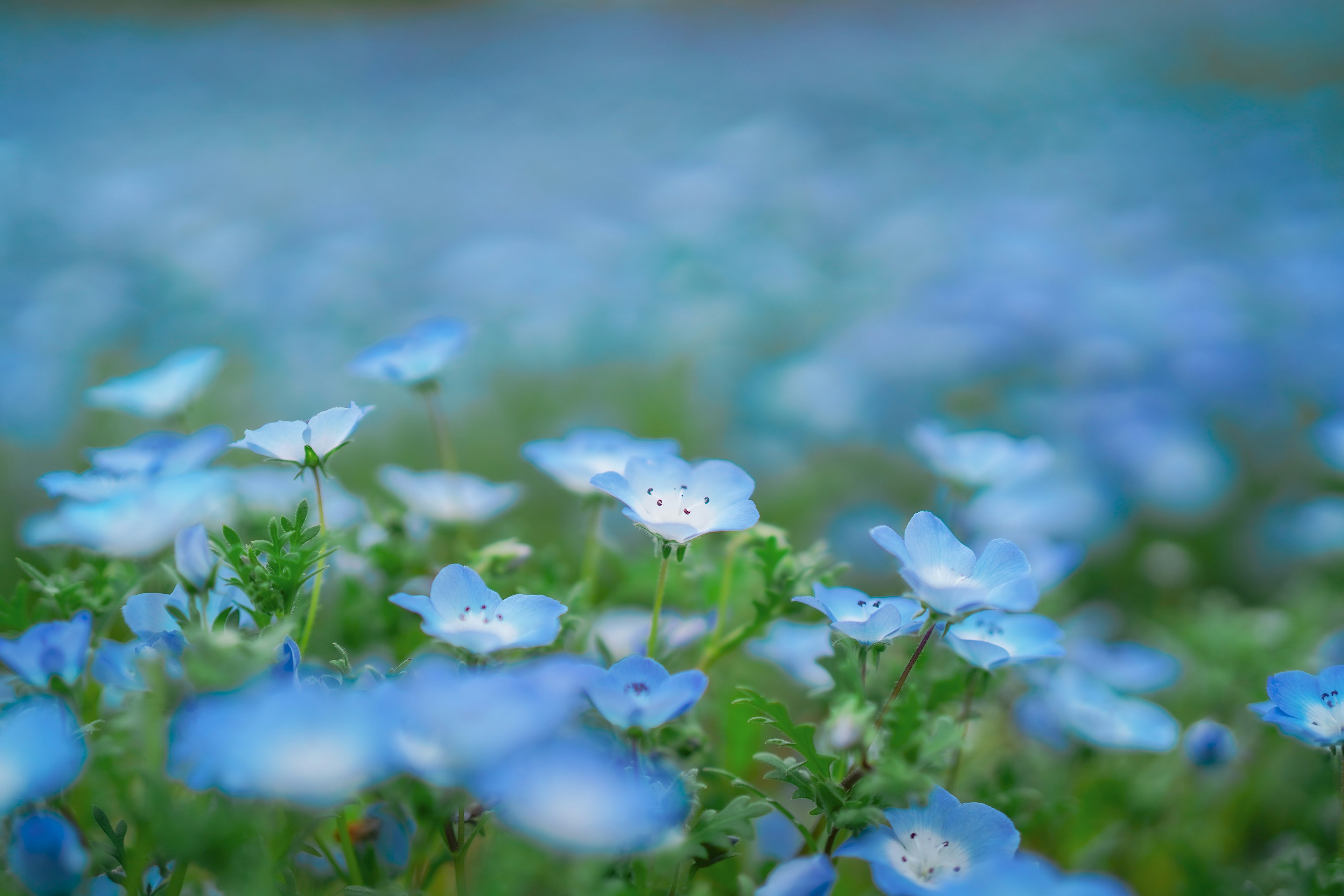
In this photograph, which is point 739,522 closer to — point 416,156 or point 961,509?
point 961,509

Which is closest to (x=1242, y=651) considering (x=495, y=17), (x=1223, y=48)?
(x=1223, y=48)

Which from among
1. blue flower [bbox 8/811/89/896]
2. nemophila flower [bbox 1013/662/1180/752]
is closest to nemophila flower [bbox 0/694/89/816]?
blue flower [bbox 8/811/89/896]

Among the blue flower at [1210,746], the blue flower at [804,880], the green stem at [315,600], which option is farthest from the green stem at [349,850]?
the blue flower at [1210,746]

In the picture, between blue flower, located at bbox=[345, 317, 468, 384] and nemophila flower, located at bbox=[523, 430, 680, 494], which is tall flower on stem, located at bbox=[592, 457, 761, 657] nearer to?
nemophila flower, located at bbox=[523, 430, 680, 494]

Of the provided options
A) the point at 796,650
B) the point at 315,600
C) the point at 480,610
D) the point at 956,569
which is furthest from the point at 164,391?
the point at 956,569

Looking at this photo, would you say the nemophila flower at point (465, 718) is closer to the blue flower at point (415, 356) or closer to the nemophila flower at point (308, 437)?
the nemophila flower at point (308, 437)

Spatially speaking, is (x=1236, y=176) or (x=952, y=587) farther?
(x=1236, y=176)
